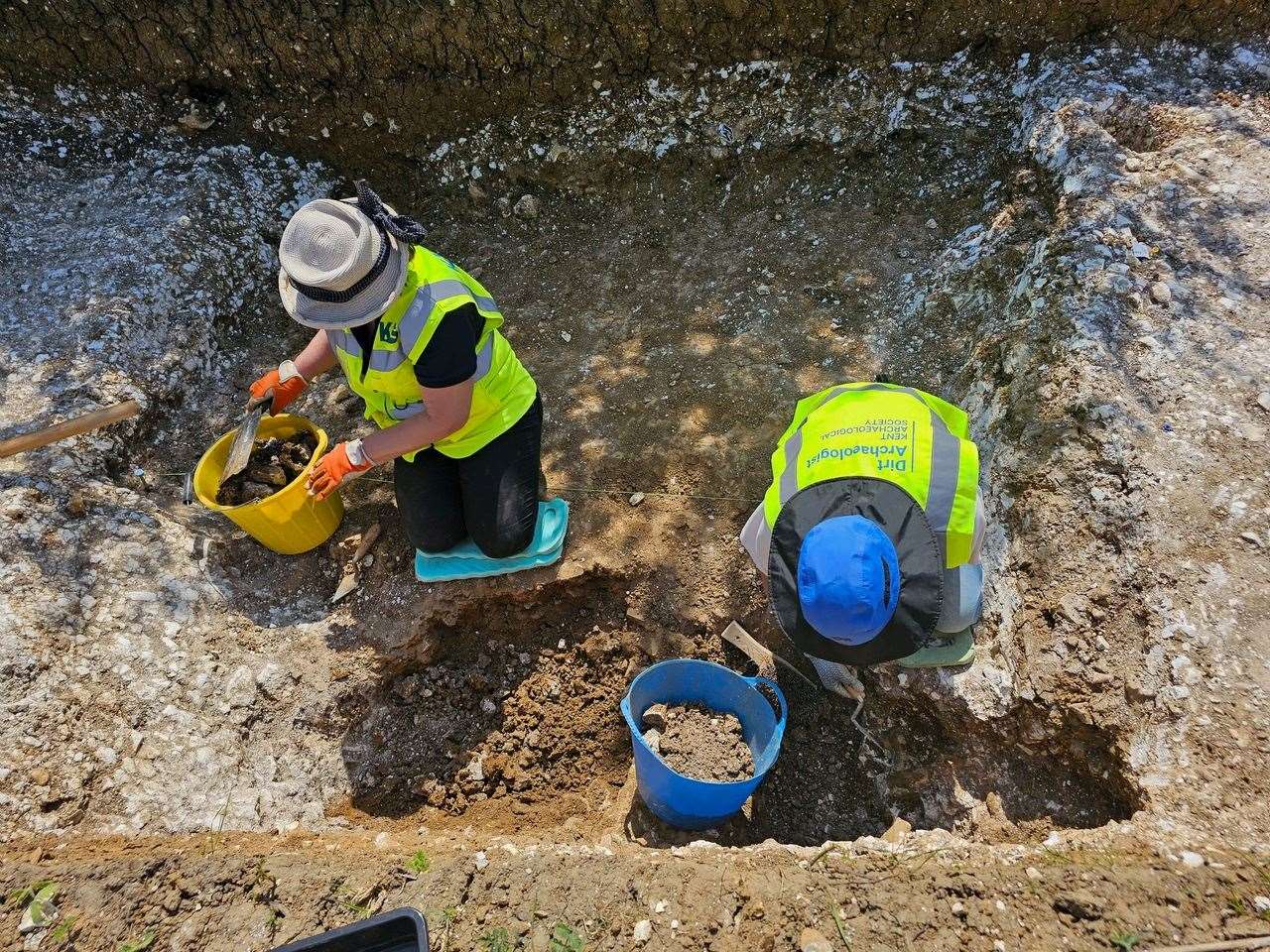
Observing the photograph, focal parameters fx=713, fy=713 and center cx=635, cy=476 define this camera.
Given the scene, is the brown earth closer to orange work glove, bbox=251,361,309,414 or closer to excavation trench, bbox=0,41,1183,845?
excavation trench, bbox=0,41,1183,845

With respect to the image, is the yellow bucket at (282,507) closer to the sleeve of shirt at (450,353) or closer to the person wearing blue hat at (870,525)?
the sleeve of shirt at (450,353)

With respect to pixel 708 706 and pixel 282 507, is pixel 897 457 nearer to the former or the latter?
pixel 708 706

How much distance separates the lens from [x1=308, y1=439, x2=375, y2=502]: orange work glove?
2578mm

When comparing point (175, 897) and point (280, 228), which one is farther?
point (280, 228)

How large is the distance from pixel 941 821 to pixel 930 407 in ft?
4.62

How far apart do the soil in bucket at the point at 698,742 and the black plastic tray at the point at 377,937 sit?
3.26 feet

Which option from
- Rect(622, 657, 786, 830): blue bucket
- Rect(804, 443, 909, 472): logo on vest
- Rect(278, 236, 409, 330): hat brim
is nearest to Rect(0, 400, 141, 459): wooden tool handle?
Rect(278, 236, 409, 330): hat brim

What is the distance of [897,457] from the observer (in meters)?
2.06

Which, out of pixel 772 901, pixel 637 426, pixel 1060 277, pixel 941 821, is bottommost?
pixel 941 821

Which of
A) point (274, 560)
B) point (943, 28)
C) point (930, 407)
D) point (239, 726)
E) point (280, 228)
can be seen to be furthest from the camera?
point (280, 228)

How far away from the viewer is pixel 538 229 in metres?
4.20

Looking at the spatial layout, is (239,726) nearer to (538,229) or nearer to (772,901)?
(772,901)

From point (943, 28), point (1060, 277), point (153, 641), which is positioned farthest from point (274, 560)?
point (943, 28)

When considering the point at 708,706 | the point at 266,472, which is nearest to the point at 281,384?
the point at 266,472
